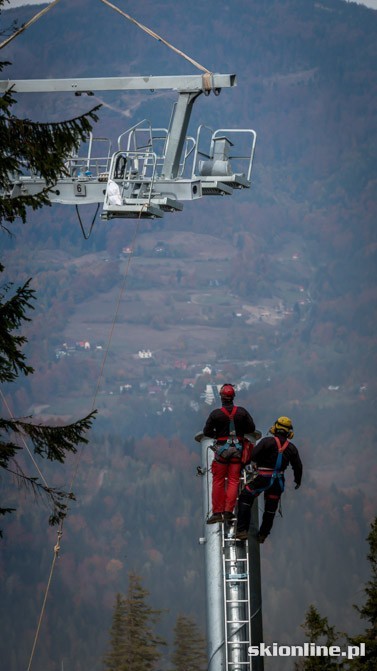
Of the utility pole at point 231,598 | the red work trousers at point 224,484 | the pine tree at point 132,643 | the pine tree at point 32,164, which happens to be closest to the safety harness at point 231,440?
the red work trousers at point 224,484

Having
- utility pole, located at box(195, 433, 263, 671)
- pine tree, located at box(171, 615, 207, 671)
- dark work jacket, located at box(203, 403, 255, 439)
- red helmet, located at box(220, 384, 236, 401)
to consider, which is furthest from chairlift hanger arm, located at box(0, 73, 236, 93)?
pine tree, located at box(171, 615, 207, 671)

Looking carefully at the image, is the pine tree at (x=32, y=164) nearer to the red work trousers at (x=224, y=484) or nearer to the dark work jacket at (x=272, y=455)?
the dark work jacket at (x=272, y=455)

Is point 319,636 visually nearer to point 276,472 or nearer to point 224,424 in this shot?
point 276,472

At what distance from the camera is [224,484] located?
30750mm

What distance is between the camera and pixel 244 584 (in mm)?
30547

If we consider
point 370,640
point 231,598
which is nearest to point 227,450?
point 231,598

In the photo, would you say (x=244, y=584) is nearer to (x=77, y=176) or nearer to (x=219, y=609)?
(x=219, y=609)

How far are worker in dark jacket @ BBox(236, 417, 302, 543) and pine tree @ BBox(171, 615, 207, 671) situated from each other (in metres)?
73.4

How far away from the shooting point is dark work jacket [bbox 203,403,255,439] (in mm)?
30017

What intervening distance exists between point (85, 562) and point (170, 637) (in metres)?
34.4

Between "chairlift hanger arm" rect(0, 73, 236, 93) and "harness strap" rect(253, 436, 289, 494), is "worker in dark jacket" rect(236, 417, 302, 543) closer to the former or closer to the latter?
"harness strap" rect(253, 436, 289, 494)

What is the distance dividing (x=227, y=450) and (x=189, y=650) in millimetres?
93554

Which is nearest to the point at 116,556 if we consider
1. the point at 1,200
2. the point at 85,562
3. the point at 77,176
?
the point at 85,562

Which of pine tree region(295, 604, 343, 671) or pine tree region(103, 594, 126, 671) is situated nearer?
pine tree region(295, 604, 343, 671)
